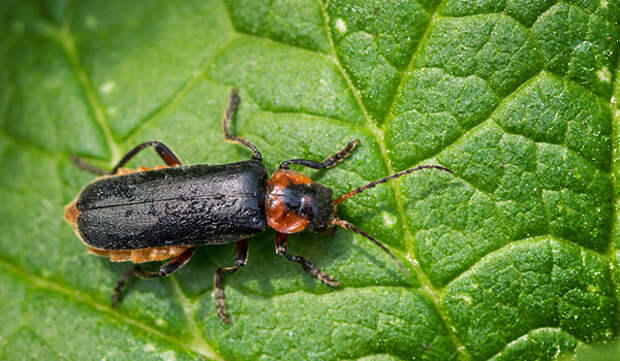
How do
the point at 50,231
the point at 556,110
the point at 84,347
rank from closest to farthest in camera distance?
1. the point at 556,110
2. the point at 84,347
3. the point at 50,231

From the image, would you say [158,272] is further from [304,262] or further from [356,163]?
[356,163]

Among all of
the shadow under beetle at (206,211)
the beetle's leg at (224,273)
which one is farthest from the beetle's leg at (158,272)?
the beetle's leg at (224,273)

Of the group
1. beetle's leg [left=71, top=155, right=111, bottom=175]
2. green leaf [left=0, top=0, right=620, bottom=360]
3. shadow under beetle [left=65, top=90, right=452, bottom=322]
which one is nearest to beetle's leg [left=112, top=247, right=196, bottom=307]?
shadow under beetle [left=65, top=90, right=452, bottom=322]

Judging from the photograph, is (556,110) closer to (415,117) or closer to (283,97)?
(415,117)

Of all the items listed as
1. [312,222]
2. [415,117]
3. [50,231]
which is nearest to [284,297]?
[312,222]

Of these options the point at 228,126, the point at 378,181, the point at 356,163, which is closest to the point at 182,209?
the point at 228,126
